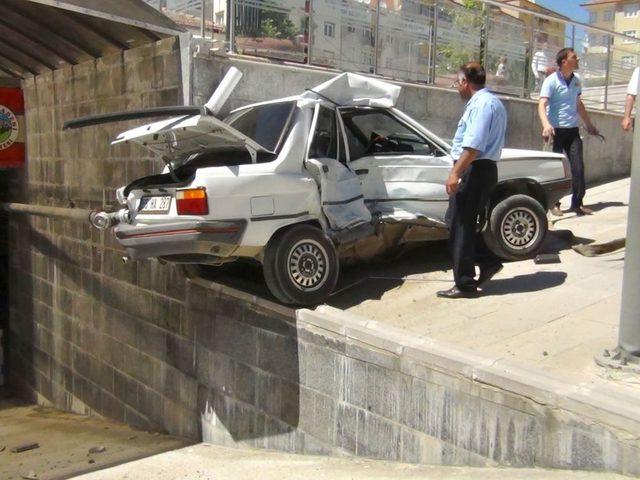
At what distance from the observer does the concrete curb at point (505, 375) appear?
12.3 feet

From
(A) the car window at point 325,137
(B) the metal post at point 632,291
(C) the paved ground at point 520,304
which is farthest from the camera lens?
(A) the car window at point 325,137

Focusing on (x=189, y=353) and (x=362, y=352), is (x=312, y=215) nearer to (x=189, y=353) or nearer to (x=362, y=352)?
(x=362, y=352)

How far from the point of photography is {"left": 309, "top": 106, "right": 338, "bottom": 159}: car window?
6.71m

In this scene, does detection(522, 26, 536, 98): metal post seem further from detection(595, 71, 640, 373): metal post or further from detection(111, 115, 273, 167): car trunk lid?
detection(595, 71, 640, 373): metal post

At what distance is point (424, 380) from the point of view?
4.87 meters

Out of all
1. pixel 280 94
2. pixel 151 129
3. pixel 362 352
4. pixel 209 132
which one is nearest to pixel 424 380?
pixel 362 352

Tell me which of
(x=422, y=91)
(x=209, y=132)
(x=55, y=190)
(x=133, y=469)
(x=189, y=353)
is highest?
(x=422, y=91)

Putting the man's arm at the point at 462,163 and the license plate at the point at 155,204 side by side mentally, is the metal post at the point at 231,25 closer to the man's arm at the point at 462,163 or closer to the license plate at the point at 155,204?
the license plate at the point at 155,204

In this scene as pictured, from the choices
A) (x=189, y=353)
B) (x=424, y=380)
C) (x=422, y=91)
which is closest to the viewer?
(x=424, y=380)

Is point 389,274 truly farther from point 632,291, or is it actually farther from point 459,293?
point 632,291

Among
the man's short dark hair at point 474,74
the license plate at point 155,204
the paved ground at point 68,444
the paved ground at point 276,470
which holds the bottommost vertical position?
the paved ground at point 68,444

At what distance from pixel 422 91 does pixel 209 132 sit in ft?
15.8

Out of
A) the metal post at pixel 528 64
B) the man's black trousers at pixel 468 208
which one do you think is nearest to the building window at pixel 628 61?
the metal post at pixel 528 64

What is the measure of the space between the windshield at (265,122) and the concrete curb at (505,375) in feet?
5.79
